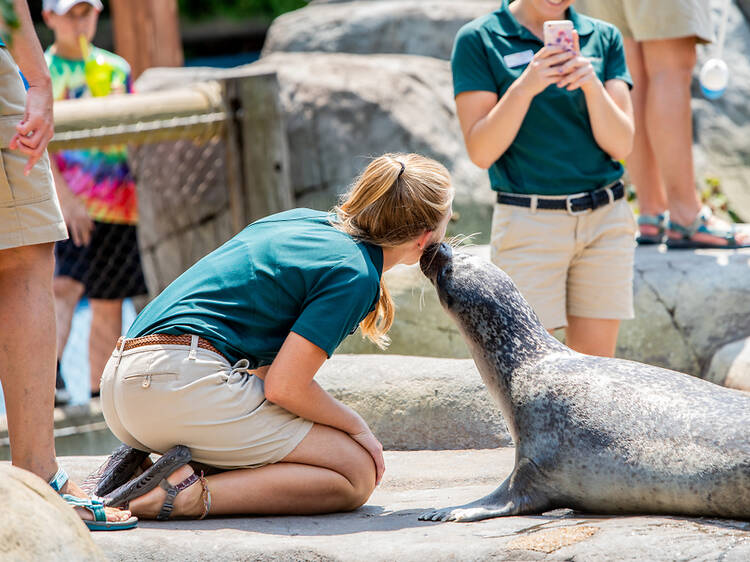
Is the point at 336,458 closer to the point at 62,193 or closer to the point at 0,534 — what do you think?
the point at 0,534

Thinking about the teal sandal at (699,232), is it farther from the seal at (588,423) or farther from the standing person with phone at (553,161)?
the seal at (588,423)

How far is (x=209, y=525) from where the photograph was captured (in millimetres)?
2885

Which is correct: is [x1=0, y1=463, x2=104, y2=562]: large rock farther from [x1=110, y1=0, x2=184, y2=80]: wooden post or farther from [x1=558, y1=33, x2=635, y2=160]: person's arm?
[x1=110, y1=0, x2=184, y2=80]: wooden post

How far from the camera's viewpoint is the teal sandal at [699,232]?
5.25 m

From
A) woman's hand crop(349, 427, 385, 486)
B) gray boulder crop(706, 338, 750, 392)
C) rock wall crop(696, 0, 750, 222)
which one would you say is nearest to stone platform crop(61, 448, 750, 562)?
woman's hand crop(349, 427, 385, 486)

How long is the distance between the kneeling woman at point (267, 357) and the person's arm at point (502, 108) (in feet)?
2.19

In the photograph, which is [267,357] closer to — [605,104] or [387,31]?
[605,104]

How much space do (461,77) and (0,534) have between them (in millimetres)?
2387

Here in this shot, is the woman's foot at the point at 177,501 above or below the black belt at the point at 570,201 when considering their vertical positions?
below

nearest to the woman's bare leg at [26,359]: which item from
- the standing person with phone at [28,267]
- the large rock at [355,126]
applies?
the standing person with phone at [28,267]

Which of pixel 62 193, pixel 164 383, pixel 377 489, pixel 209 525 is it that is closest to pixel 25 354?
pixel 164 383

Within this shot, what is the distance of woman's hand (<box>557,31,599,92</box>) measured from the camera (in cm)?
358

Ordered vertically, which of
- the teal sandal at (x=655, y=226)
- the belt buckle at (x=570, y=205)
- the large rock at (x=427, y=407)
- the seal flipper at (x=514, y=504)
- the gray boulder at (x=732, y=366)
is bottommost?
the gray boulder at (x=732, y=366)

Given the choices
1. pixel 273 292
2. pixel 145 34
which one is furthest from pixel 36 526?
pixel 145 34
